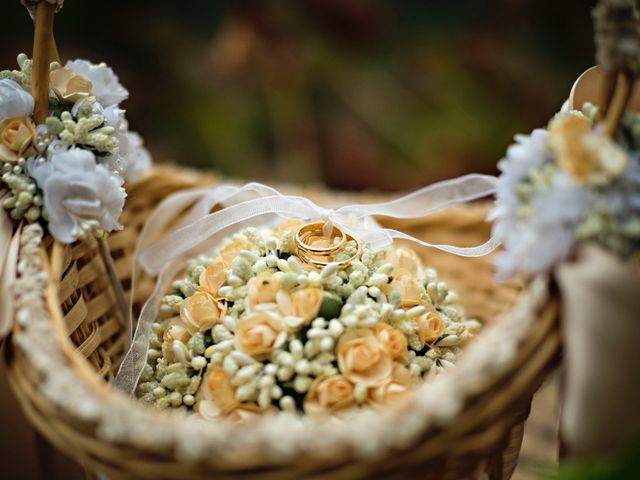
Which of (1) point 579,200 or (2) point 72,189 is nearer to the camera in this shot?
(1) point 579,200

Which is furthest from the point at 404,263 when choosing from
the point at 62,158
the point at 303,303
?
the point at 62,158

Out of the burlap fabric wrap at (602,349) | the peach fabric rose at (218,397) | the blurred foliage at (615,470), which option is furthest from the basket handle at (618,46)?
the peach fabric rose at (218,397)

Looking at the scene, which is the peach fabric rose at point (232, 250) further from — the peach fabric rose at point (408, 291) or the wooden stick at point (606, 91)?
the wooden stick at point (606, 91)

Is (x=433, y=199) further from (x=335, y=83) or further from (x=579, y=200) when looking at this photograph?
(x=335, y=83)

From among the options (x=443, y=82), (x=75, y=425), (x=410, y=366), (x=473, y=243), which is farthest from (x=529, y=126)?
(x=75, y=425)

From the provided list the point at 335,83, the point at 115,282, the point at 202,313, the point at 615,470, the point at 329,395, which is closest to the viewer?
the point at 615,470

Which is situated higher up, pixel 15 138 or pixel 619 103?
pixel 619 103

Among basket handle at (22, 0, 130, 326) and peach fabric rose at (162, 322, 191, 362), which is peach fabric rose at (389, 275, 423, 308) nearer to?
peach fabric rose at (162, 322, 191, 362)
